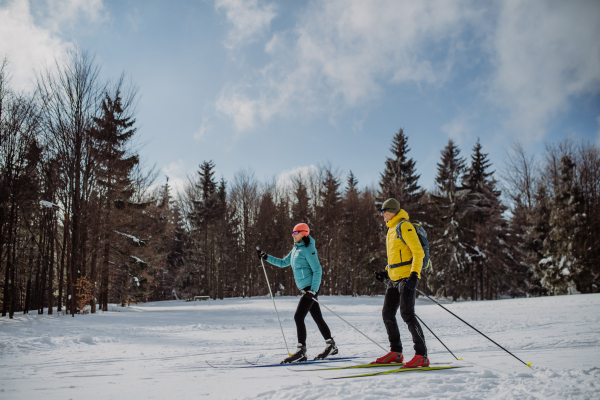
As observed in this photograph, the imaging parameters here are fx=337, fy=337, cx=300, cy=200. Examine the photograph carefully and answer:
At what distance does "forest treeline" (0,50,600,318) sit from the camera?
13.4 m

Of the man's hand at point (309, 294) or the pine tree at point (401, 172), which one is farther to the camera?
the pine tree at point (401, 172)

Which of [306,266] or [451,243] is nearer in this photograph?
[306,266]

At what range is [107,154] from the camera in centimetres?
1490

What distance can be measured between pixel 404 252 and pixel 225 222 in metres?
29.0

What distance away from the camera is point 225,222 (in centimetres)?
3198

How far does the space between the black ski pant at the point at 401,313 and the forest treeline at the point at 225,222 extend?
7.91 metres

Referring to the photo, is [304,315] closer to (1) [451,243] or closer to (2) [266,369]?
(2) [266,369]

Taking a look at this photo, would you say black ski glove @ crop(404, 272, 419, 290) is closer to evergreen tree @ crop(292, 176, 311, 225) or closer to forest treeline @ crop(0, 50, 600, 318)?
forest treeline @ crop(0, 50, 600, 318)

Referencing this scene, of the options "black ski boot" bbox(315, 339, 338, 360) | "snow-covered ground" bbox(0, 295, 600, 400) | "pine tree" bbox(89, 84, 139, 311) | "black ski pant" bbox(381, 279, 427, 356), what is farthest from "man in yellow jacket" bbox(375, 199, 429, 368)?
"pine tree" bbox(89, 84, 139, 311)

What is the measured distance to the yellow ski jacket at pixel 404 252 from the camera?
4.01m

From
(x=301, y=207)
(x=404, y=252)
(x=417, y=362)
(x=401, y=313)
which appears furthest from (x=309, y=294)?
(x=301, y=207)

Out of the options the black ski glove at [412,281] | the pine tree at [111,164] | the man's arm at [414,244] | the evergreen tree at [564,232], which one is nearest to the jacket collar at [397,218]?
the man's arm at [414,244]

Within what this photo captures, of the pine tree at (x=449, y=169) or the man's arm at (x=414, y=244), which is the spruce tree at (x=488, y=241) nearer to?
the pine tree at (x=449, y=169)

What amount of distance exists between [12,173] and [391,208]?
47.7ft
